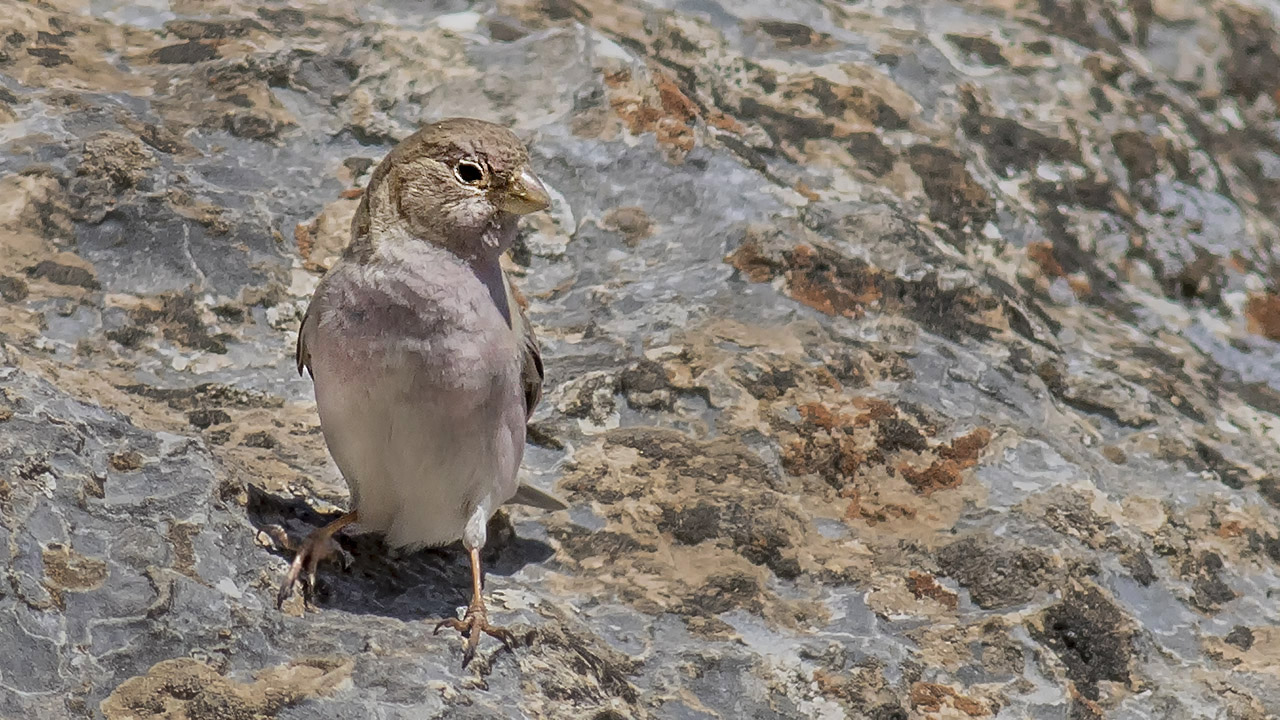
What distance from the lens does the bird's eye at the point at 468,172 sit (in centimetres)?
427

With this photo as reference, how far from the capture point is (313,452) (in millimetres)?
4977

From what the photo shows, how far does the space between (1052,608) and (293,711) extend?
2492mm

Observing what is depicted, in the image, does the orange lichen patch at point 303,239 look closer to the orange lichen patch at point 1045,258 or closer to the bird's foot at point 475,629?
the bird's foot at point 475,629

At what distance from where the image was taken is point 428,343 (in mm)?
4172

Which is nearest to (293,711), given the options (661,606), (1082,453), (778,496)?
(661,606)

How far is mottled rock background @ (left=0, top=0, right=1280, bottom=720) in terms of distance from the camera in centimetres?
388

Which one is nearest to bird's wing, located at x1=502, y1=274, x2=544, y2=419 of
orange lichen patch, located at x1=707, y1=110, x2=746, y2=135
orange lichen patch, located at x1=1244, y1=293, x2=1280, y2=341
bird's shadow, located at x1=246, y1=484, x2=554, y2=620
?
bird's shadow, located at x1=246, y1=484, x2=554, y2=620

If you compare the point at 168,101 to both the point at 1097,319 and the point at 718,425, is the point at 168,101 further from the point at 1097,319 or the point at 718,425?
the point at 1097,319

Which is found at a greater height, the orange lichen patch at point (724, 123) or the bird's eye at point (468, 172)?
the bird's eye at point (468, 172)

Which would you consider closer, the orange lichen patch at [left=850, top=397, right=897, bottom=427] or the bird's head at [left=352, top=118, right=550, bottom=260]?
the bird's head at [left=352, top=118, right=550, bottom=260]

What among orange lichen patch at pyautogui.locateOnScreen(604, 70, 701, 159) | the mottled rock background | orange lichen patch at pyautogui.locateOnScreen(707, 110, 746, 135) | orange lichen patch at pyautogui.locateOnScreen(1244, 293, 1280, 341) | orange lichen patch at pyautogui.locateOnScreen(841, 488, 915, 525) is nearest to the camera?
the mottled rock background

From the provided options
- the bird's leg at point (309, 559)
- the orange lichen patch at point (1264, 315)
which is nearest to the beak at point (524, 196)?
the bird's leg at point (309, 559)

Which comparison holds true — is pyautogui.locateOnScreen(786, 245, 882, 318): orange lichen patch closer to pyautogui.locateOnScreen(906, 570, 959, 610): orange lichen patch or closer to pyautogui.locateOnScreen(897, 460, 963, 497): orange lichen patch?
pyautogui.locateOnScreen(897, 460, 963, 497): orange lichen patch

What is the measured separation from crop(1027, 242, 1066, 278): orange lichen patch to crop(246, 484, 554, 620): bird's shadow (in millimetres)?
3037
